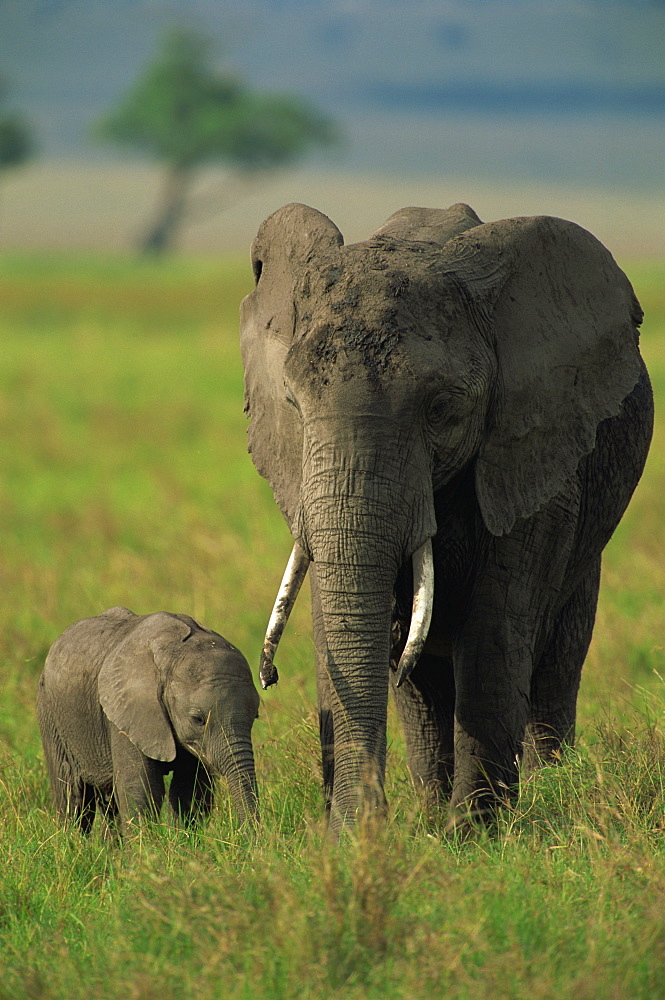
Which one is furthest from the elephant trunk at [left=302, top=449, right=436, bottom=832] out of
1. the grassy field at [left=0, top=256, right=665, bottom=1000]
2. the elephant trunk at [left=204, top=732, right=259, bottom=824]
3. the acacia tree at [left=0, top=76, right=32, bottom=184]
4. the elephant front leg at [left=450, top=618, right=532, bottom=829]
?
the acacia tree at [left=0, top=76, right=32, bottom=184]

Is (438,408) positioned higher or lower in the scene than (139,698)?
higher

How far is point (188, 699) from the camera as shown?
16.9ft

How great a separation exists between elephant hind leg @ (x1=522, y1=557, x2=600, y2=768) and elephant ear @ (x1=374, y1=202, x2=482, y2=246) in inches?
66.9

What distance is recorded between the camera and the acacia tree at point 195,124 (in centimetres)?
9181

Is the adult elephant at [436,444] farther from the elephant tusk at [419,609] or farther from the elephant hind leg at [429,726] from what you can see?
the elephant hind leg at [429,726]

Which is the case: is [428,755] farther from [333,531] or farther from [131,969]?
[131,969]

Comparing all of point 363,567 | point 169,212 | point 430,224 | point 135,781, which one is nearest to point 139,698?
point 135,781

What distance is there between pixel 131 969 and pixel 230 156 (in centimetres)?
9317

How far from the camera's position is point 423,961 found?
3.67 metres

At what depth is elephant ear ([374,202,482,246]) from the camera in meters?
5.18

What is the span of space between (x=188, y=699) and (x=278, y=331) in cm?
138

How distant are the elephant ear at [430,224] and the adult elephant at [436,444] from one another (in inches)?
0.5

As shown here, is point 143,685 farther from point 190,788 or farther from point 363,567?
point 363,567

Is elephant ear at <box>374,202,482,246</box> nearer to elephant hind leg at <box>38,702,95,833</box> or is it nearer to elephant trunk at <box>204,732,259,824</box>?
elephant trunk at <box>204,732,259,824</box>
